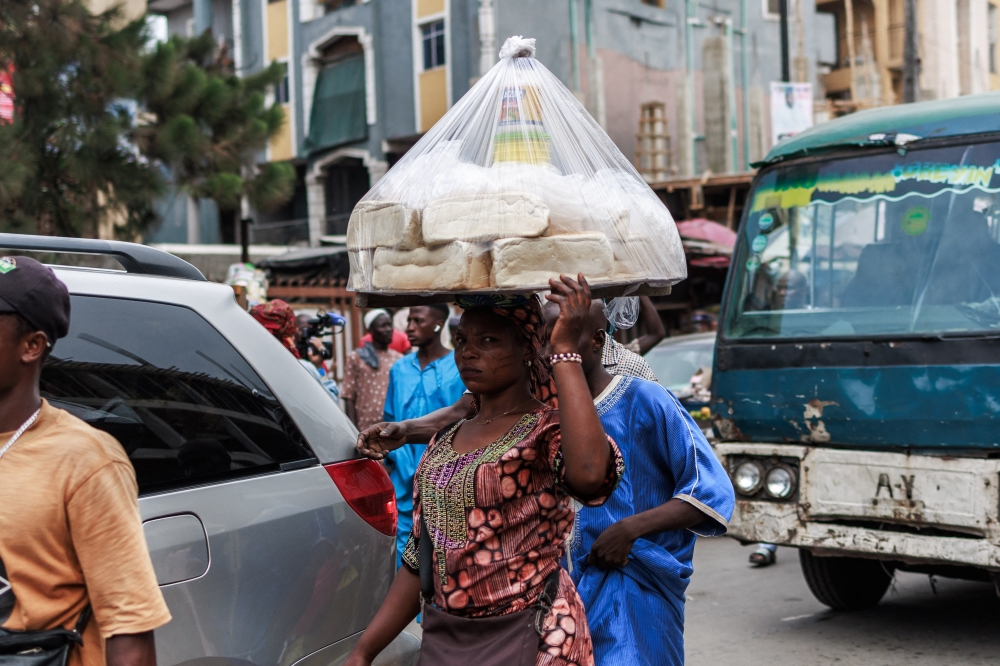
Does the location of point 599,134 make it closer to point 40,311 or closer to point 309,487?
point 309,487

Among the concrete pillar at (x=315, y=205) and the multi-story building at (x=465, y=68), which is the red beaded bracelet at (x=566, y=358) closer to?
the multi-story building at (x=465, y=68)

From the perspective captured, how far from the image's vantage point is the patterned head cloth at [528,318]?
8.37 ft

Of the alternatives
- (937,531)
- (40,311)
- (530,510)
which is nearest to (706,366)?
(937,531)

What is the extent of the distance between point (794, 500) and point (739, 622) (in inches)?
39.9

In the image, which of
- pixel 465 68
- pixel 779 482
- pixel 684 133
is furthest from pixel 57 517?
pixel 684 133

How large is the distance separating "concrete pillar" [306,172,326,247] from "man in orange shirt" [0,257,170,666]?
81.2 feet

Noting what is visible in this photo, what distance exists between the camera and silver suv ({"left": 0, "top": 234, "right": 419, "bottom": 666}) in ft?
8.66

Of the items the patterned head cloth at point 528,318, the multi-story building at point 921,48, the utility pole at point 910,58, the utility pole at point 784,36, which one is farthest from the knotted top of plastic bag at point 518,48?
the multi-story building at point 921,48

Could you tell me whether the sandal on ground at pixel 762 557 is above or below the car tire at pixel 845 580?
below

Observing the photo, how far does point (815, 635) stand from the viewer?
596cm

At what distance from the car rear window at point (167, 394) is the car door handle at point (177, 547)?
98 mm

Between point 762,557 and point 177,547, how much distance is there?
19.2 ft

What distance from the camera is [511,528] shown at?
96.2 inches

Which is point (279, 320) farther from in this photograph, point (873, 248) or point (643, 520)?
point (643, 520)
